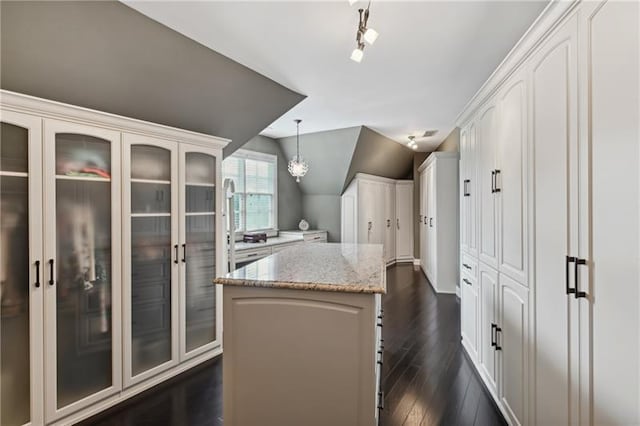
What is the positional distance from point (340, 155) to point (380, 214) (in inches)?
88.2

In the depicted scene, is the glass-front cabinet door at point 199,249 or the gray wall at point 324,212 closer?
the glass-front cabinet door at point 199,249

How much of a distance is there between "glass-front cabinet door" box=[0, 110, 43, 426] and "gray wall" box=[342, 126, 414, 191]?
160 inches

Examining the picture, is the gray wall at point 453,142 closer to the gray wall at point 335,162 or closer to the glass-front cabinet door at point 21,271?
the gray wall at point 335,162

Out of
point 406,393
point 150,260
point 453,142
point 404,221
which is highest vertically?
point 453,142

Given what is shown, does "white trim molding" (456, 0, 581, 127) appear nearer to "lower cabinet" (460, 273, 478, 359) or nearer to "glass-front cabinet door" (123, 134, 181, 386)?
"lower cabinet" (460, 273, 478, 359)

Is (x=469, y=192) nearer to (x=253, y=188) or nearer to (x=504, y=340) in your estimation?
(x=504, y=340)

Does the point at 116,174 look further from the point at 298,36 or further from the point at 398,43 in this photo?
the point at 398,43

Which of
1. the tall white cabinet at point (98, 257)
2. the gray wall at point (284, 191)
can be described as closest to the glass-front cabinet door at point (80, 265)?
the tall white cabinet at point (98, 257)

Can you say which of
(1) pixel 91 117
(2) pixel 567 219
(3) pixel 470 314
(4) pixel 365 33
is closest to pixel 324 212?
(3) pixel 470 314

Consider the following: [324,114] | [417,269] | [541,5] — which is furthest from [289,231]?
[541,5]

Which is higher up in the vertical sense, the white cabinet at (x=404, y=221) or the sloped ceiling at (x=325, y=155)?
the sloped ceiling at (x=325, y=155)

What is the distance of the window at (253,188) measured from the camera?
16.7 feet

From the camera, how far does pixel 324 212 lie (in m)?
6.69

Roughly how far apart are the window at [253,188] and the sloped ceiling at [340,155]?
0.63m
